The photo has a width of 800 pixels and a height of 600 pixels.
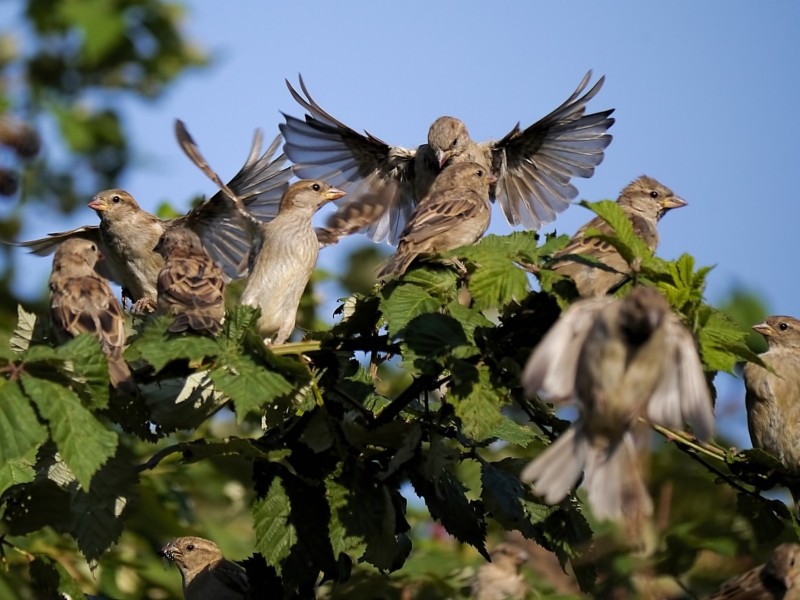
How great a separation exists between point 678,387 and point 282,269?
2787 mm

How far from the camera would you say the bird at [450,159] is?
7.89 m

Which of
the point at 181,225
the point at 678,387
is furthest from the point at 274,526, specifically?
the point at 181,225

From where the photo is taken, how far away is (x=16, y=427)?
367 centimetres

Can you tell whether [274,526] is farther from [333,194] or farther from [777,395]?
[777,395]

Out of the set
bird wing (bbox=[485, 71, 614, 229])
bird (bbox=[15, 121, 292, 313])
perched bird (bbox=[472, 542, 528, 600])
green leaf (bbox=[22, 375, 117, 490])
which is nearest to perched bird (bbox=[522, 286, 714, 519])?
green leaf (bbox=[22, 375, 117, 490])

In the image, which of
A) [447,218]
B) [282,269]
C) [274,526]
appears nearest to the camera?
[274,526]

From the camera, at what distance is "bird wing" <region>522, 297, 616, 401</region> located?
3400 millimetres

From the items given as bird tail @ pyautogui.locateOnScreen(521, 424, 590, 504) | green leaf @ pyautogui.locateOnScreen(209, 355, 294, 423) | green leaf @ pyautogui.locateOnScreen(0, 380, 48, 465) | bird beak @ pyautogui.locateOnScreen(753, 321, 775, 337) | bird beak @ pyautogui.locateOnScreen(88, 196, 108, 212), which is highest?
bird beak @ pyautogui.locateOnScreen(753, 321, 775, 337)

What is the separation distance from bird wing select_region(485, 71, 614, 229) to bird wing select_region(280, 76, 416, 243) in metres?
0.61

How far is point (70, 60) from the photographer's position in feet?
34.1

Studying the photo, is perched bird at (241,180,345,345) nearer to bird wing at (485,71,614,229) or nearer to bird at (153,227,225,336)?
bird at (153,227,225,336)

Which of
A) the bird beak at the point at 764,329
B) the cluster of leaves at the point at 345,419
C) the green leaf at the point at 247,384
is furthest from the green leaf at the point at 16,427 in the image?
the bird beak at the point at 764,329

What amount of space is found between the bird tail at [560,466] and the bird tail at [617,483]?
4 centimetres

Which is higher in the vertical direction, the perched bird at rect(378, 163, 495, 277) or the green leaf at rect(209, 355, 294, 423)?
the perched bird at rect(378, 163, 495, 277)
